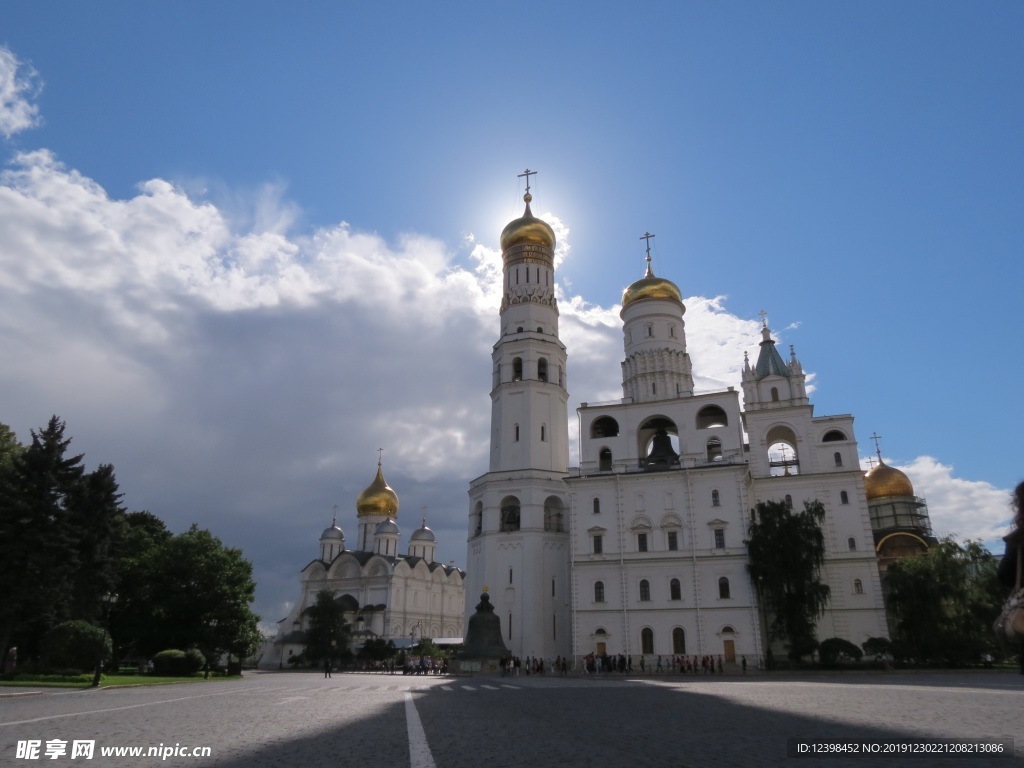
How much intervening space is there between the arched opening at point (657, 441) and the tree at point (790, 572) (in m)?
8.24

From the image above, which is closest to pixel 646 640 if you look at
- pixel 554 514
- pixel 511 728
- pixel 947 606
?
pixel 554 514

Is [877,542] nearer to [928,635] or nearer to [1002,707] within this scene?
[928,635]

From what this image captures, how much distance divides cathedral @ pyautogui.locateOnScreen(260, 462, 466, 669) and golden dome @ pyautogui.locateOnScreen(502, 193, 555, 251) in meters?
35.0

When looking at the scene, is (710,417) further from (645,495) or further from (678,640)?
(678,640)

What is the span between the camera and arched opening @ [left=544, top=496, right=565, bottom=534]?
4581 centimetres

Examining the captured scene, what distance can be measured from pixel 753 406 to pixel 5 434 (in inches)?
1730

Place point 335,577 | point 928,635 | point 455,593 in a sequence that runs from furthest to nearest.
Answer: point 455,593, point 335,577, point 928,635

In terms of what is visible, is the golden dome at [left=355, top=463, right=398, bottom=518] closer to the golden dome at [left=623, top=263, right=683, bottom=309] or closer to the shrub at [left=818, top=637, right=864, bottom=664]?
the golden dome at [left=623, top=263, right=683, bottom=309]

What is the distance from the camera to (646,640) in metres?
39.8

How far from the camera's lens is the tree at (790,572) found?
3619 centimetres

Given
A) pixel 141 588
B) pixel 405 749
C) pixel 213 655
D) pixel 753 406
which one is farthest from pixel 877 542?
pixel 405 749

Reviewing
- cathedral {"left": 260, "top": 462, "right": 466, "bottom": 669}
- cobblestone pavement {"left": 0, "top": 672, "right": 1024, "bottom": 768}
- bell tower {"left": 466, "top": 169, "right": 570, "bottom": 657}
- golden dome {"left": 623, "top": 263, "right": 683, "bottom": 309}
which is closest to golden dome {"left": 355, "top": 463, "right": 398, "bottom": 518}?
cathedral {"left": 260, "top": 462, "right": 466, "bottom": 669}

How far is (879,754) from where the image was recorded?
7.11m

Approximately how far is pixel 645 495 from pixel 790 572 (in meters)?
9.17
